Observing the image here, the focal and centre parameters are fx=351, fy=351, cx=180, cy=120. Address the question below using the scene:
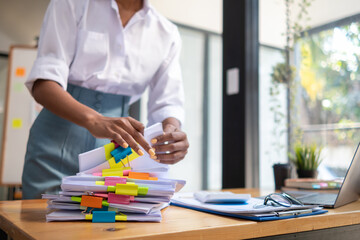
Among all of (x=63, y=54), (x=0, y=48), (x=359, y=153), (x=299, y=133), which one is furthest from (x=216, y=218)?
(x=0, y=48)

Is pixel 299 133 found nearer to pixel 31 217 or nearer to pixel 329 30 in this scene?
pixel 329 30

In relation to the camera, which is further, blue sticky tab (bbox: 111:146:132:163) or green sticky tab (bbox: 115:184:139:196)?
blue sticky tab (bbox: 111:146:132:163)

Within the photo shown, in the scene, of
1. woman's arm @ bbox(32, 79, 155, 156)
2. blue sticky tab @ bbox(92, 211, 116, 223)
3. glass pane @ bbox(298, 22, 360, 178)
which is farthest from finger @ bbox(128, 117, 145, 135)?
glass pane @ bbox(298, 22, 360, 178)

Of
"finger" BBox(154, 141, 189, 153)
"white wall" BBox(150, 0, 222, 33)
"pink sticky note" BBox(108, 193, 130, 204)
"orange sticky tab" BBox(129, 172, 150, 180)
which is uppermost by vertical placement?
"white wall" BBox(150, 0, 222, 33)

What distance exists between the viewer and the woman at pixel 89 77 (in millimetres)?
1043

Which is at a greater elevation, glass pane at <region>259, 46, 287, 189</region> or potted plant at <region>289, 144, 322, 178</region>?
glass pane at <region>259, 46, 287, 189</region>

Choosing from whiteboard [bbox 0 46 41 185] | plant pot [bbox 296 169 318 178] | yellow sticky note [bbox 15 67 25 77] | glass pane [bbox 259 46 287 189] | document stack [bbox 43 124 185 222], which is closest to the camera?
document stack [bbox 43 124 185 222]

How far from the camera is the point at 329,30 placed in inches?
74.9

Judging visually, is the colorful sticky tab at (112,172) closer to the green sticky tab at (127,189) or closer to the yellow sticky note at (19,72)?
the green sticky tab at (127,189)

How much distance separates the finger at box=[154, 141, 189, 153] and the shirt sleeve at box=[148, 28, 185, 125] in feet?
0.94

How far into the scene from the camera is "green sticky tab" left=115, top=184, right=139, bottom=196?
654mm

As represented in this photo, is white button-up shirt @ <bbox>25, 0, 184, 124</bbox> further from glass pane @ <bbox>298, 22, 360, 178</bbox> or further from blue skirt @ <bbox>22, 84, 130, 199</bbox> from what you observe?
glass pane @ <bbox>298, 22, 360, 178</bbox>

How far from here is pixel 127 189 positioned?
0.66 meters

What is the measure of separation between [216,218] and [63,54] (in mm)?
726
